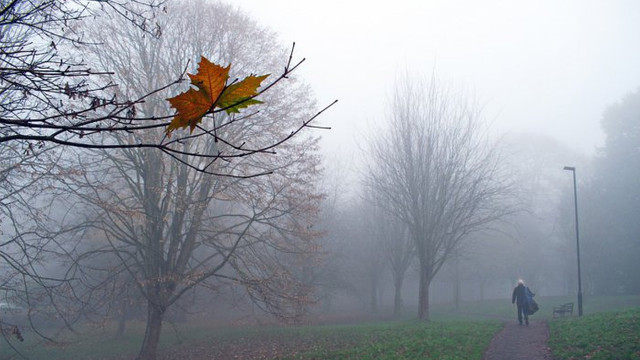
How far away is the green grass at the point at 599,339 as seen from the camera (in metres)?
9.77

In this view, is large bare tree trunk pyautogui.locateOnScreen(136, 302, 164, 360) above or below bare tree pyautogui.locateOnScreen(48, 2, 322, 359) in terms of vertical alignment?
below

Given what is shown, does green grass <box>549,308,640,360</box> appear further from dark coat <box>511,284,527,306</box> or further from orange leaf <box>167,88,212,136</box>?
orange leaf <box>167,88,212,136</box>

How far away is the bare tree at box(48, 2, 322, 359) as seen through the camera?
45.2ft

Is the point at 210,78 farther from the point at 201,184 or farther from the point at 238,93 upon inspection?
the point at 201,184

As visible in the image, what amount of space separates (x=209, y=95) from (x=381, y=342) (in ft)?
43.4

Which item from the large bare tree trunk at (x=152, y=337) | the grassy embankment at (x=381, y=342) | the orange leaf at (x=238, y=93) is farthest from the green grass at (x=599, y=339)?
the large bare tree trunk at (x=152, y=337)

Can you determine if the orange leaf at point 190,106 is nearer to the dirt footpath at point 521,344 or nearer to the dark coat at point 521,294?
the dirt footpath at point 521,344

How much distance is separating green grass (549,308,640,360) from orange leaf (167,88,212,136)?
10.7m

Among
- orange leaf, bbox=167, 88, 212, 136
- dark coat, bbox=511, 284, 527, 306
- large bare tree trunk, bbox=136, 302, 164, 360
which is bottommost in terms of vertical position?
large bare tree trunk, bbox=136, 302, 164, 360

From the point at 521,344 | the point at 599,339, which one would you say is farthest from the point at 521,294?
the point at 599,339

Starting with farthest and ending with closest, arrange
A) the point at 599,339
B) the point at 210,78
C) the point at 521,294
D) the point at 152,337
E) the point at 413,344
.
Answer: the point at 521,294 → the point at 152,337 → the point at 413,344 → the point at 599,339 → the point at 210,78

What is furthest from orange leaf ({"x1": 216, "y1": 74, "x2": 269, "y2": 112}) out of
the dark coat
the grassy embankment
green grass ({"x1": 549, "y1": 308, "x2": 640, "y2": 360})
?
the dark coat

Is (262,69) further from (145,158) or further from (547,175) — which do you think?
(547,175)

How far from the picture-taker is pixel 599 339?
429 inches
